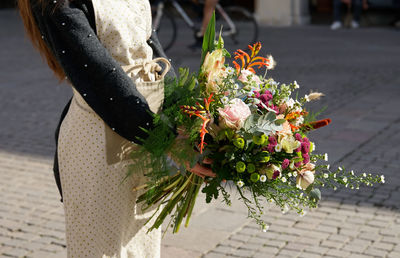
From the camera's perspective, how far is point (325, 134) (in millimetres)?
6316

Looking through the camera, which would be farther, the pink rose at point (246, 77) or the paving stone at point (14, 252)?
the paving stone at point (14, 252)

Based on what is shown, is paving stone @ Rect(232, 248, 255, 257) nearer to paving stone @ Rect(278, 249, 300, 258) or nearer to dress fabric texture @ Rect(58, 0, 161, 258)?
paving stone @ Rect(278, 249, 300, 258)

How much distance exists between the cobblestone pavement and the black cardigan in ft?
5.68

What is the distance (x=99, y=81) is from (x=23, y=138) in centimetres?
450

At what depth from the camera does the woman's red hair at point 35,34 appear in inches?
87.8

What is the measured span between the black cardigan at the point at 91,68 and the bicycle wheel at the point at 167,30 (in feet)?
30.4

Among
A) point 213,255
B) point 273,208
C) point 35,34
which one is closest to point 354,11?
point 273,208

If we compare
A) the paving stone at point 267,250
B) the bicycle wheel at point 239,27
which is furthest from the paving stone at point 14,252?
the bicycle wheel at point 239,27

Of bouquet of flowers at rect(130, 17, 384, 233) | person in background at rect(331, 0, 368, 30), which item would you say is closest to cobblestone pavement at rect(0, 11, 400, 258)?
bouquet of flowers at rect(130, 17, 384, 233)

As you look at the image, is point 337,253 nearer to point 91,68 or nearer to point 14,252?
point 14,252

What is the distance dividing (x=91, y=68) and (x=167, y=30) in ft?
31.7

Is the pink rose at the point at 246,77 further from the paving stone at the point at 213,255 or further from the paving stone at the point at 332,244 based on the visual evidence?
the paving stone at the point at 332,244

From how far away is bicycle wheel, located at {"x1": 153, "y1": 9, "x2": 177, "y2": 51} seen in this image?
11422mm

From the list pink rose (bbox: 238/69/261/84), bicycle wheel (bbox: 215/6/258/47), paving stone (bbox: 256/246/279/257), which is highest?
pink rose (bbox: 238/69/261/84)
